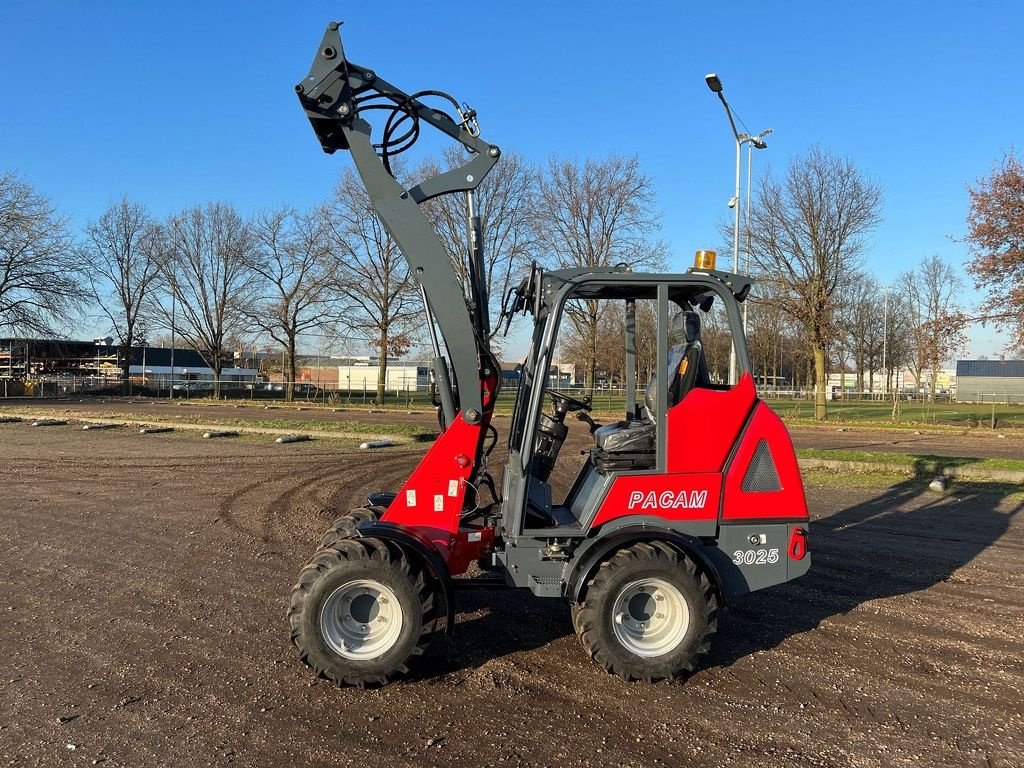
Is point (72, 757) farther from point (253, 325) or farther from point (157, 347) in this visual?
point (157, 347)

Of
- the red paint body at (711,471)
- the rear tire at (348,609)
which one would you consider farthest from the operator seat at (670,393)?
the rear tire at (348,609)

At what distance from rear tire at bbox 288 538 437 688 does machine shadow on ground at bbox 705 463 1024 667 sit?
2.03m

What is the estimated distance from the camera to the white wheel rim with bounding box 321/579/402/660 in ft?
14.6

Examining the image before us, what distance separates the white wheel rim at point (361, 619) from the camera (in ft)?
14.6

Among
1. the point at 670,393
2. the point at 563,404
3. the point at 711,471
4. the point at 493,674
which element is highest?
the point at 670,393

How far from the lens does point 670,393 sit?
491 centimetres

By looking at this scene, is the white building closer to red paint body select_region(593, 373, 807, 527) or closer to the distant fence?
the distant fence

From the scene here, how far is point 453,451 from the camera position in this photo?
16.2 ft

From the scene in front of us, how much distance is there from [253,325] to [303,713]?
4221 cm

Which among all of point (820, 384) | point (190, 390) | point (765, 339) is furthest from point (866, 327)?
point (190, 390)

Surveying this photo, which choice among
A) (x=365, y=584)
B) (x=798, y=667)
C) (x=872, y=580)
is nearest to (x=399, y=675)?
(x=365, y=584)

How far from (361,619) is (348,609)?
112 millimetres

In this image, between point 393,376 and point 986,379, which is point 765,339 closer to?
point 393,376

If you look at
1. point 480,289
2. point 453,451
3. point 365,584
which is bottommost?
point 365,584
